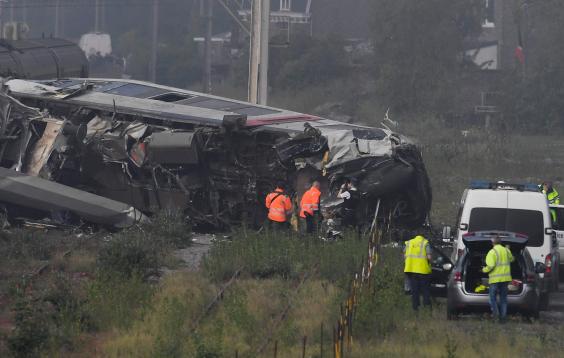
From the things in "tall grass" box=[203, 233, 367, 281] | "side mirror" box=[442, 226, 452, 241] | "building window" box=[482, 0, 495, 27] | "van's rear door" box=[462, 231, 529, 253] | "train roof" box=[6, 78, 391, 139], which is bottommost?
"tall grass" box=[203, 233, 367, 281]

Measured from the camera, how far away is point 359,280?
15.9 metres

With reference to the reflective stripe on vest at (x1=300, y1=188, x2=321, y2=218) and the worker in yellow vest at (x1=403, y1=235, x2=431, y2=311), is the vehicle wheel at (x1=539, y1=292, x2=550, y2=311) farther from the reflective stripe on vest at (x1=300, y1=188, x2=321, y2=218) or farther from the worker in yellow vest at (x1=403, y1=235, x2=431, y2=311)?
the reflective stripe on vest at (x1=300, y1=188, x2=321, y2=218)

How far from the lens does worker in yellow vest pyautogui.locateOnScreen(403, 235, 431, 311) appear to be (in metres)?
16.2

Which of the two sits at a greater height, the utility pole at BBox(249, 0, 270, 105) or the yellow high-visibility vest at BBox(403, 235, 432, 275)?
the utility pole at BBox(249, 0, 270, 105)

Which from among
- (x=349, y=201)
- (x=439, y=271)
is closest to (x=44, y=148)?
(x=349, y=201)

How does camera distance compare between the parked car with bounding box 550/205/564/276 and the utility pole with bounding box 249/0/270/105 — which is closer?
the parked car with bounding box 550/205/564/276

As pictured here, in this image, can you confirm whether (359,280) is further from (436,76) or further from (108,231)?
(436,76)

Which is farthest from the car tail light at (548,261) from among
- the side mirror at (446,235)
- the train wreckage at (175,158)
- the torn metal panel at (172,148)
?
the torn metal panel at (172,148)

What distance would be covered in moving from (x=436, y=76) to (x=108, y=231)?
36.8 m

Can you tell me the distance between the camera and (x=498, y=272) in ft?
50.0

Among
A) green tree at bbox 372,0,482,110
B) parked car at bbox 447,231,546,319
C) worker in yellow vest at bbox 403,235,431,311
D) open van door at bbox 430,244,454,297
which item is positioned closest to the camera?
parked car at bbox 447,231,546,319

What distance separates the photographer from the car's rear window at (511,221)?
57.7ft

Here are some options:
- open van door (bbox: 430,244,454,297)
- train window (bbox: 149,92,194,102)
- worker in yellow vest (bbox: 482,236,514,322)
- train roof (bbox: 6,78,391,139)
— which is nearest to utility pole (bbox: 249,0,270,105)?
train roof (bbox: 6,78,391,139)

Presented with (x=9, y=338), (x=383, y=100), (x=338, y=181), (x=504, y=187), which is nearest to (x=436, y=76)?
Result: (x=383, y=100)
